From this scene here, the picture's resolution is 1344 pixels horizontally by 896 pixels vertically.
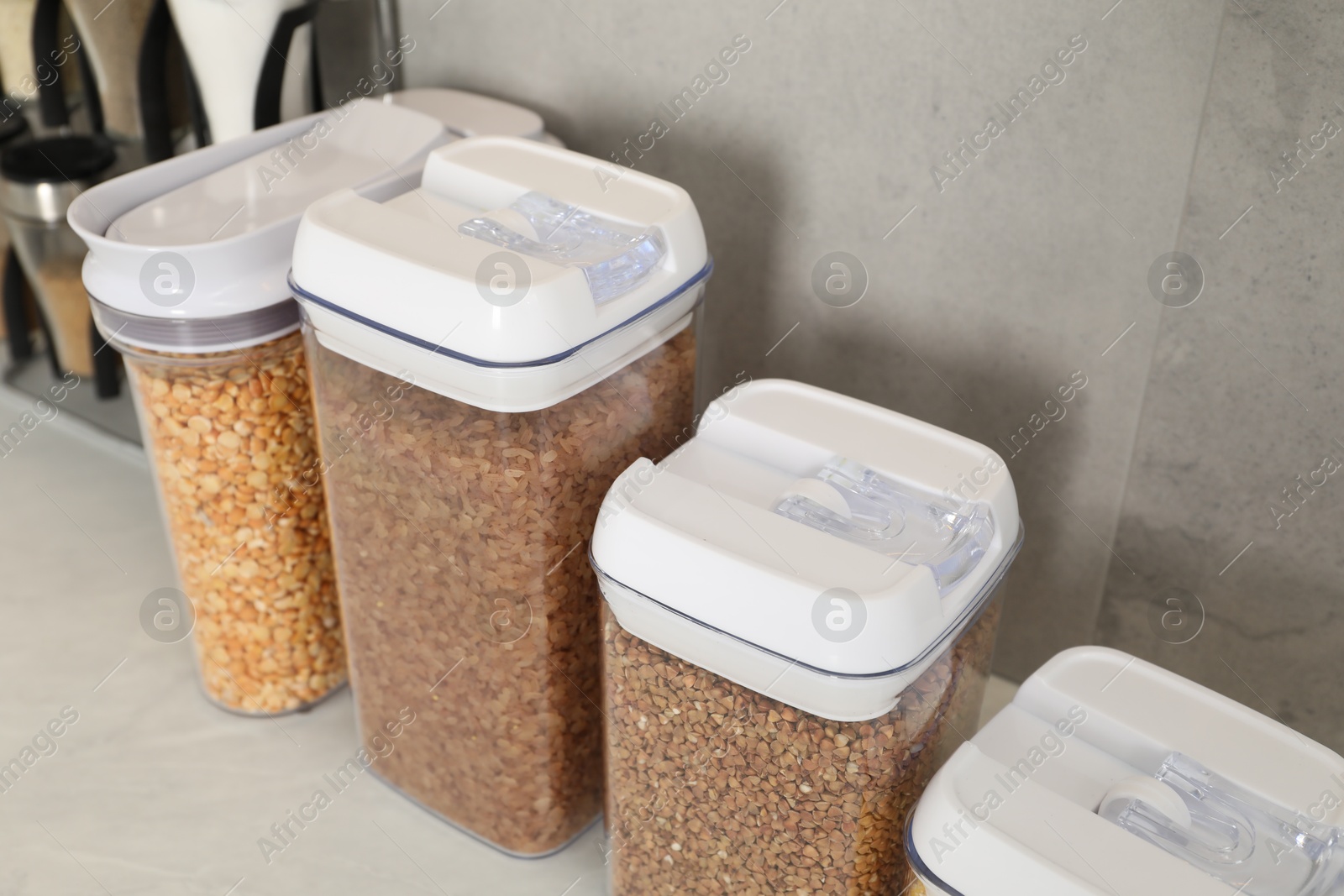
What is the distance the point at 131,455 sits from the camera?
1325 millimetres

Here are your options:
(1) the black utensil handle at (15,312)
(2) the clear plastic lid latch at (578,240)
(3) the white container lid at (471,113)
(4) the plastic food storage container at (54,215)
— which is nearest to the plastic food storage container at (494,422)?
(2) the clear plastic lid latch at (578,240)

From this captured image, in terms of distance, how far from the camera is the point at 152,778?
964 millimetres

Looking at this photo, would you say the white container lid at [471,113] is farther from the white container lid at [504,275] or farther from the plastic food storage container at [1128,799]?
the plastic food storage container at [1128,799]

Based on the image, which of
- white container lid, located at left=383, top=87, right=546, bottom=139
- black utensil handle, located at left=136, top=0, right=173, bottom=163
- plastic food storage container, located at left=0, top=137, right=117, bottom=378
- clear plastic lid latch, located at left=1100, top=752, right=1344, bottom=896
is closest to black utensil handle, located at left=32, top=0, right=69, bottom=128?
plastic food storage container, located at left=0, top=137, right=117, bottom=378

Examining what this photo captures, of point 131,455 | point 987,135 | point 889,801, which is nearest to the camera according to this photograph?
point 889,801

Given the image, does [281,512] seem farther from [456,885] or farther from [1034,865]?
[1034,865]

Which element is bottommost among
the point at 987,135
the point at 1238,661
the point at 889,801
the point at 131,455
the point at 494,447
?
the point at 131,455

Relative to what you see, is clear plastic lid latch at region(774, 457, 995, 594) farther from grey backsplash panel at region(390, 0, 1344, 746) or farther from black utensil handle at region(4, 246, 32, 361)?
black utensil handle at region(4, 246, 32, 361)

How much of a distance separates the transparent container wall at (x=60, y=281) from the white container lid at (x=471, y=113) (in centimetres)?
41

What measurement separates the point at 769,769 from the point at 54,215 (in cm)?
95

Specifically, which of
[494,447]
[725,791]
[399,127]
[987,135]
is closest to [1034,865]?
[725,791]

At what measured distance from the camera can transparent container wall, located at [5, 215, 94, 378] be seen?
1239 millimetres

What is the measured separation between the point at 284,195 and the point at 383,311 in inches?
9.9

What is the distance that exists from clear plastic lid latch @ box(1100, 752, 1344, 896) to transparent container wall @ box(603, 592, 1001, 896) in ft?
0.37
